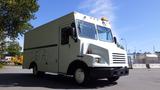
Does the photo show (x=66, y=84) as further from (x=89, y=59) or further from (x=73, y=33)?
(x=73, y=33)

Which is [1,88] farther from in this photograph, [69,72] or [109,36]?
[109,36]

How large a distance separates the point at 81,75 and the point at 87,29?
7.56 feet

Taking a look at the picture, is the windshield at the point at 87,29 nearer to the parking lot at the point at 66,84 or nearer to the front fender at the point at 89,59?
the front fender at the point at 89,59

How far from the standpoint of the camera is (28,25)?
91.5 ft

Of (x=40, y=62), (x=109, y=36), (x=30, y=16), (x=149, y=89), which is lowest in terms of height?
(x=149, y=89)

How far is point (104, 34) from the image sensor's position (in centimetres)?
1585

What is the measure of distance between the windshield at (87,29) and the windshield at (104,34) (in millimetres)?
397

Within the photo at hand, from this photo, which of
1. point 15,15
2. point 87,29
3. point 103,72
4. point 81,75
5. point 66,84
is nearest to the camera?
point 103,72

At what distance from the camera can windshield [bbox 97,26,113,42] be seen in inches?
611

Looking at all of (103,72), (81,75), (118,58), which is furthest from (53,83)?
(118,58)

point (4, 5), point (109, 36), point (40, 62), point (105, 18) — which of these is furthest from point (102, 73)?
point (4, 5)

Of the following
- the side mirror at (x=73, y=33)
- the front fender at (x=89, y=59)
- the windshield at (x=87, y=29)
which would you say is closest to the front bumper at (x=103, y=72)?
the front fender at (x=89, y=59)

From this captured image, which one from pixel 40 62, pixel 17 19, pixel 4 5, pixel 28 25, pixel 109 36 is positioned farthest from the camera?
pixel 28 25

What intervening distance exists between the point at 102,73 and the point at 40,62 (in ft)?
19.8
